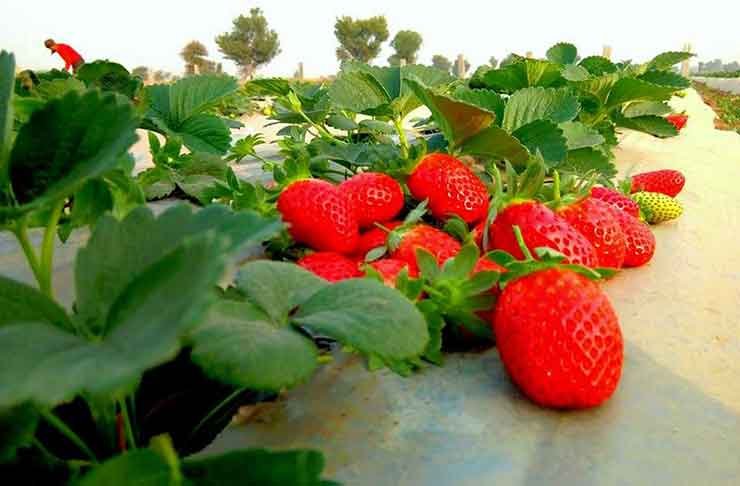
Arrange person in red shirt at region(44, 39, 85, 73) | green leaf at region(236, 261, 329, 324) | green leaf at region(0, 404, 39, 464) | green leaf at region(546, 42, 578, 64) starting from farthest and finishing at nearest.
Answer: green leaf at region(546, 42, 578, 64) < person in red shirt at region(44, 39, 85, 73) < green leaf at region(236, 261, 329, 324) < green leaf at region(0, 404, 39, 464)

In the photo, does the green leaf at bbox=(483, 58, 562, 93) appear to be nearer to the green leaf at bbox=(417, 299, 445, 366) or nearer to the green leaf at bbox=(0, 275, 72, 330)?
the green leaf at bbox=(417, 299, 445, 366)

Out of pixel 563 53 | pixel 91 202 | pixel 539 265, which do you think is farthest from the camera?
pixel 563 53

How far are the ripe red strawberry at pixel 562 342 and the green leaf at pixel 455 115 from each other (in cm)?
43

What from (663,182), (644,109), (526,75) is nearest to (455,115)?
(526,75)

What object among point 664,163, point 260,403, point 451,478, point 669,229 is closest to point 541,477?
point 451,478

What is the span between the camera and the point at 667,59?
3062 mm

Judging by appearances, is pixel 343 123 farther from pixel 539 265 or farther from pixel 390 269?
pixel 539 265

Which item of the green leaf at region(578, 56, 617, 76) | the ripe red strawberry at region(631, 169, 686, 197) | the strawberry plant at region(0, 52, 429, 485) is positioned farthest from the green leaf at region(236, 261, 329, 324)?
the green leaf at region(578, 56, 617, 76)

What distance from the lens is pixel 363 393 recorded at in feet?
2.64

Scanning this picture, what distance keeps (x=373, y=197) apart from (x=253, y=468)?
76 centimetres

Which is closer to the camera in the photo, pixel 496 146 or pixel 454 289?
pixel 454 289

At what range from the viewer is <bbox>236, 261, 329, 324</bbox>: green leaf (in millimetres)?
534

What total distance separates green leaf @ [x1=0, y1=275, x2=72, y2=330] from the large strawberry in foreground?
514 mm

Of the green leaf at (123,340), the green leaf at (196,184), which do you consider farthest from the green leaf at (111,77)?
the green leaf at (123,340)
